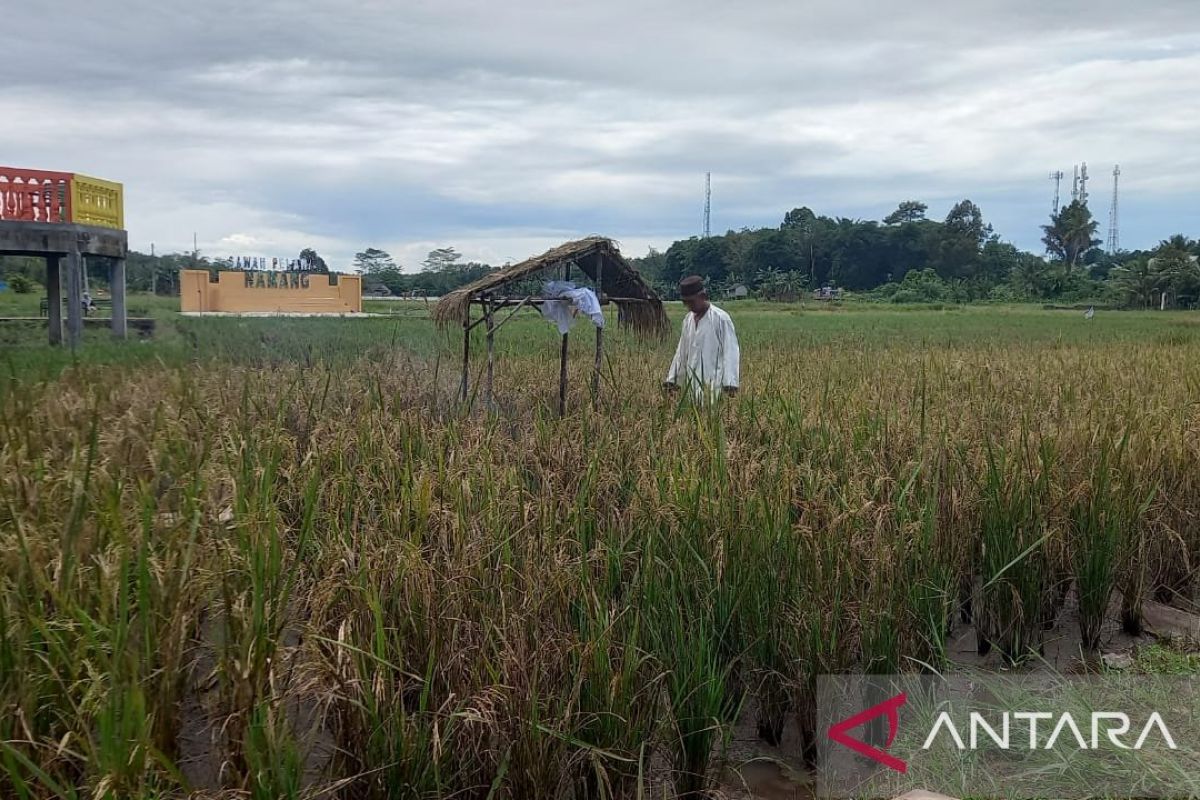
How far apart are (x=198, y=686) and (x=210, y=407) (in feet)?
9.96

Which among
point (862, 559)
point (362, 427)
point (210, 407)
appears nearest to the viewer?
point (862, 559)

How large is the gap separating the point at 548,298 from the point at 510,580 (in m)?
3.17

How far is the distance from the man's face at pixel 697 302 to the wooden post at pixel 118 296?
1183 centimetres

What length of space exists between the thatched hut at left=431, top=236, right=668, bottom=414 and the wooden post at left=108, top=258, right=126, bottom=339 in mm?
10518

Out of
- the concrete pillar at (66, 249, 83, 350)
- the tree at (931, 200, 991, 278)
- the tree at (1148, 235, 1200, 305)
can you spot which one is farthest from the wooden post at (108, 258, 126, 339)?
the tree at (931, 200, 991, 278)

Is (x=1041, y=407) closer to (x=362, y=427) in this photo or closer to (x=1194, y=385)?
(x=1194, y=385)

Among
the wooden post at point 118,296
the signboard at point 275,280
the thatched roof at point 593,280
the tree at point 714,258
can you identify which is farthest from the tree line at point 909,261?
the thatched roof at point 593,280

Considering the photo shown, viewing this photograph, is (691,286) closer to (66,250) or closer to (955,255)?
(66,250)

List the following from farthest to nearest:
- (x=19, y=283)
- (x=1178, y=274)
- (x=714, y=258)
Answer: (x=714, y=258)
(x=1178, y=274)
(x=19, y=283)

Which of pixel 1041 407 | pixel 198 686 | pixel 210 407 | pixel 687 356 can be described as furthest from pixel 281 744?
pixel 1041 407

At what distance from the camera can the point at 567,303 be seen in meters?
5.65

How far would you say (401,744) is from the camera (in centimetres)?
208

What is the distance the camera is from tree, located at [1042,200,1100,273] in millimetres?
58594

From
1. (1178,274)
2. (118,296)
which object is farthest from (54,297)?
(1178,274)
